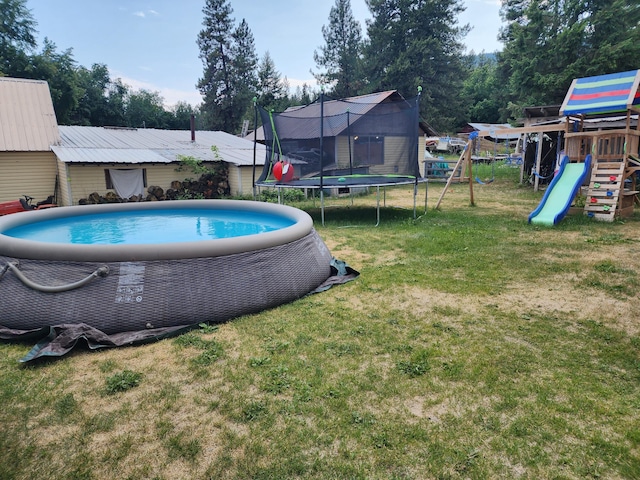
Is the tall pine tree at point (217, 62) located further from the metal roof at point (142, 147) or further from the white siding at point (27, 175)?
the white siding at point (27, 175)

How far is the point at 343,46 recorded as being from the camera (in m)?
36.0

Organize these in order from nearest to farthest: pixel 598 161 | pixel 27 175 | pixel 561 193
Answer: pixel 561 193
pixel 598 161
pixel 27 175

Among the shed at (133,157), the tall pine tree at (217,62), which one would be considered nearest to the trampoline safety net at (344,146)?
the shed at (133,157)

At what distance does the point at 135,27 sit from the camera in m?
21.4

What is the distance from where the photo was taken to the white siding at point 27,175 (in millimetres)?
12242

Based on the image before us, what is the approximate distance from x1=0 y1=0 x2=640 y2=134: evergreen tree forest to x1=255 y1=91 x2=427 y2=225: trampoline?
13.3 meters

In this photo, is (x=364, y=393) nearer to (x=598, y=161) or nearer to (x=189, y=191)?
(x=598, y=161)

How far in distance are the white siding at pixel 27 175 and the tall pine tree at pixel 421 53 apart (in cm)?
2362

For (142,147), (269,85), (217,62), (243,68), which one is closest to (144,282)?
(142,147)

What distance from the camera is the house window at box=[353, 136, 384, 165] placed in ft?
32.4

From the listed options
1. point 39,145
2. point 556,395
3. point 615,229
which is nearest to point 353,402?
point 556,395

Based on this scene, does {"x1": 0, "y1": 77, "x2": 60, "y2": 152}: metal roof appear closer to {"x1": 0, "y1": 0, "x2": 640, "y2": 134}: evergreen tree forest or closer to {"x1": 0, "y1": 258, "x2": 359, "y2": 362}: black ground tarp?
{"x1": 0, "y1": 258, "x2": 359, "y2": 362}: black ground tarp

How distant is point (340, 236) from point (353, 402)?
5319mm

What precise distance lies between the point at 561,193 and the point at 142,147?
13597mm
